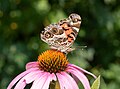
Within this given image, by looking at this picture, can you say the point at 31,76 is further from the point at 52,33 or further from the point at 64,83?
the point at 52,33

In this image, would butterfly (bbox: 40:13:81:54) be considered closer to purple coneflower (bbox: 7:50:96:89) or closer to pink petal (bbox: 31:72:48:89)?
purple coneflower (bbox: 7:50:96:89)

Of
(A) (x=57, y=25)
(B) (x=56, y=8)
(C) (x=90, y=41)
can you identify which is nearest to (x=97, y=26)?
(C) (x=90, y=41)

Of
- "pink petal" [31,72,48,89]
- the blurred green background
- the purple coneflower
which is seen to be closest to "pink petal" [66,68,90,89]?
the purple coneflower

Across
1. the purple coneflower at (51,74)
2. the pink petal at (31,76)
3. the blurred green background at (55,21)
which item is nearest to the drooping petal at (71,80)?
the purple coneflower at (51,74)

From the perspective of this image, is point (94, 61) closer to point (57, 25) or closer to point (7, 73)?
point (7, 73)

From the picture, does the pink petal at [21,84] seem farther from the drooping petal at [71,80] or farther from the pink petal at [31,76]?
the drooping petal at [71,80]

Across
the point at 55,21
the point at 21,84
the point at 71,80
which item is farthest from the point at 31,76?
the point at 55,21

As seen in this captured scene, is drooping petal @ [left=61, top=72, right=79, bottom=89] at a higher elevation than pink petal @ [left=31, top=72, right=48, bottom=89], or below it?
below
